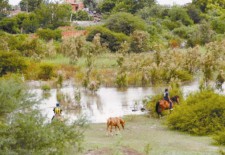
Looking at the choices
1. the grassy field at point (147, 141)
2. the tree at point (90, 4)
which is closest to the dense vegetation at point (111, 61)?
the grassy field at point (147, 141)

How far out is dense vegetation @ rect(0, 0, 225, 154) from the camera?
11102mm

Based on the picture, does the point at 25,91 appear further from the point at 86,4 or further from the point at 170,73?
the point at 86,4

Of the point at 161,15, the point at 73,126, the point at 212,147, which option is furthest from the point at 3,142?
the point at 161,15

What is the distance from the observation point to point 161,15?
7562 centimetres

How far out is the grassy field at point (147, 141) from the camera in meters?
14.8

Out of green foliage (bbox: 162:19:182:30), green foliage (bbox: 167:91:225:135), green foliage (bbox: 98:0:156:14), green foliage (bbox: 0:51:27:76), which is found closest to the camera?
green foliage (bbox: 167:91:225:135)

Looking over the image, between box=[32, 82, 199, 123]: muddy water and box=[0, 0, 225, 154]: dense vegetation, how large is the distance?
89cm

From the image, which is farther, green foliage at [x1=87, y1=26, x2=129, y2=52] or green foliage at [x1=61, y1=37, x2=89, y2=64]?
green foliage at [x1=87, y1=26, x2=129, y2=52]

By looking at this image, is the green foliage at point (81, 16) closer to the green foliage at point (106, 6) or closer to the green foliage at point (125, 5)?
the green foliage at point (106, 6)

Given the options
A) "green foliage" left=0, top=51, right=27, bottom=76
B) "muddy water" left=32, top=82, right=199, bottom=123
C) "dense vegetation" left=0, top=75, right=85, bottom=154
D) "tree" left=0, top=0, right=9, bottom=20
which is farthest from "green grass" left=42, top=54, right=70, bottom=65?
"dense vegetation" left=0, top=75, right=85, bottom=154

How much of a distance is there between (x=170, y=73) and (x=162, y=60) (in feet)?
8.77

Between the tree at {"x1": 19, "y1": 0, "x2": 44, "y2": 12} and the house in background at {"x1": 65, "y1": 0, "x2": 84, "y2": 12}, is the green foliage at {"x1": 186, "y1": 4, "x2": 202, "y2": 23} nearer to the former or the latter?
the tree at {"x1": 19, "y1": 0, "x2": 44, "y2": 12}

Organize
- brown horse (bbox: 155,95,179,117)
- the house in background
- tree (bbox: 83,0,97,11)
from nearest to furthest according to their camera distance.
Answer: brown horse (bbox: 155,95,179,117), tree (bbox: 83,0,97,11), the house in background

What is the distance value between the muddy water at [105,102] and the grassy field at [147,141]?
2048mm
